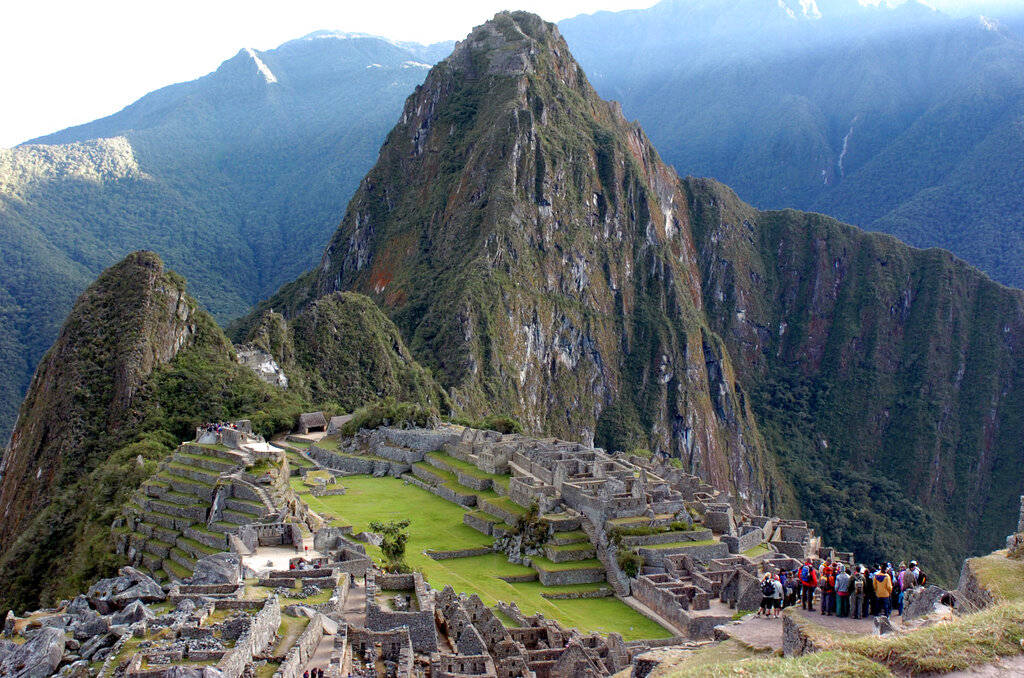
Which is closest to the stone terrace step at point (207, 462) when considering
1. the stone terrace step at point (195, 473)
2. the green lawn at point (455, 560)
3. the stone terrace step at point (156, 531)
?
the stone terrace step at point (195, 473)

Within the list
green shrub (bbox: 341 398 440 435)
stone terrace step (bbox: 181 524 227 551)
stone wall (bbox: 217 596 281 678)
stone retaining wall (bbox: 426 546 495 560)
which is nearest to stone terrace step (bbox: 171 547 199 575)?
stone terrace step (bbox: 181 524 227 551)

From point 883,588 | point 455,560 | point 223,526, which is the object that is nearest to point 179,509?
point 223,526

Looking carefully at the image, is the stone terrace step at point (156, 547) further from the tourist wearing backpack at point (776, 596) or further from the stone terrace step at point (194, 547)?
the tourist wearing backpack at point (776, 596)

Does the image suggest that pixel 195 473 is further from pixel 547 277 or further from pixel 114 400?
pixel 547 277

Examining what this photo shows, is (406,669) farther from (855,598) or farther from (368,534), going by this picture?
(368,534)

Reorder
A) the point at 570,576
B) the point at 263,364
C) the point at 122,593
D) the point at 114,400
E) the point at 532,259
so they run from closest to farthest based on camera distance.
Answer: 1. the point at 122,593
2. the point at 570,576
3. the point at 114,400
4. the point at 263,364
5. the point at 532,259

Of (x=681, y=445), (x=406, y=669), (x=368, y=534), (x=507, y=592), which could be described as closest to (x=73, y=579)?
(x=368, y=534)

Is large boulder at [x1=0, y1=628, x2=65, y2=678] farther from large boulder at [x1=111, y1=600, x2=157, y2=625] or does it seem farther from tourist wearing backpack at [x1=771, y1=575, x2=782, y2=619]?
tourist wearing backpack at [x1=771, y1=575, x2=782, y2=619]
